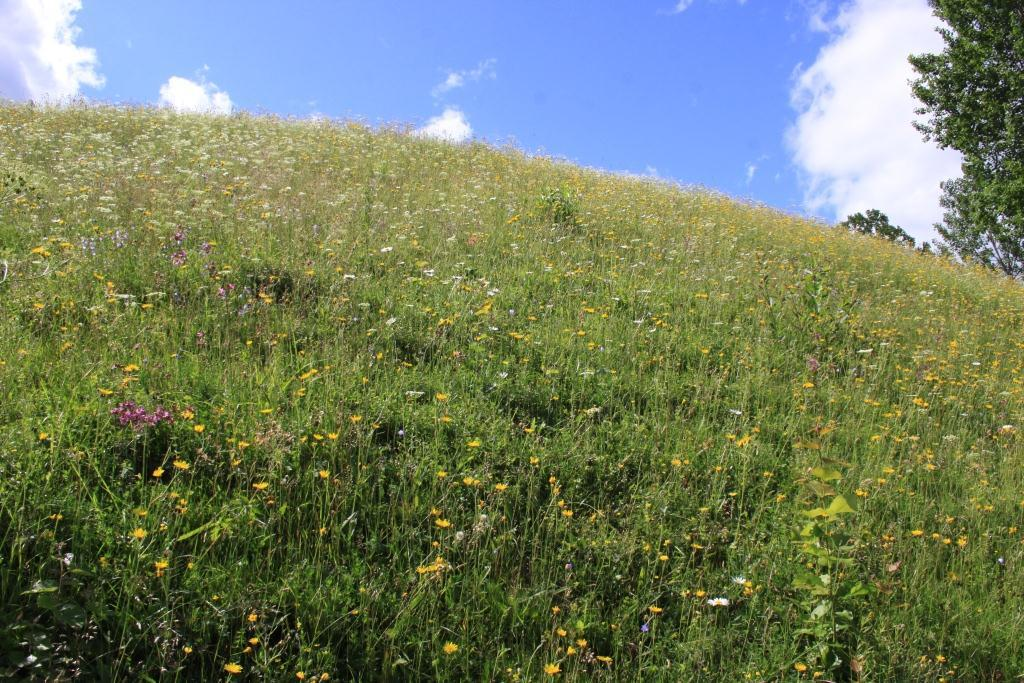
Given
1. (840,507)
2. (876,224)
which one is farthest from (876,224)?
(840,507)

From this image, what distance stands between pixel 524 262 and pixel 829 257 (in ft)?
18.6

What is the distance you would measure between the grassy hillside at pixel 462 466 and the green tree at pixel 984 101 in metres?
11.6

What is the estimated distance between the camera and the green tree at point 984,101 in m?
16.2

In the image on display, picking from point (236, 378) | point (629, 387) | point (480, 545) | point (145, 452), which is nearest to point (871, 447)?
point (629, 387)

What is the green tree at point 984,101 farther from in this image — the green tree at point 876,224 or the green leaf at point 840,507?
the green leaf at point 840,507

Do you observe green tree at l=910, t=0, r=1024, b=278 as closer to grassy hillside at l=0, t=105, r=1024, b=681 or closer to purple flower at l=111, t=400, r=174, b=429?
grassy hillside at l=0, t=105, r=1024, b=681

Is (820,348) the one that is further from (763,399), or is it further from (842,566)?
(842,566)

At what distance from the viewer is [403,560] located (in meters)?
3.17

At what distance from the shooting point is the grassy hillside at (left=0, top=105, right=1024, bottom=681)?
278 cm

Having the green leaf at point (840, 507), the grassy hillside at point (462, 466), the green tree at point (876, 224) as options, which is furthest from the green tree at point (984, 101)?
the green leaf at point (840, 507)

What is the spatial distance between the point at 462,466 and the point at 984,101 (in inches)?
741

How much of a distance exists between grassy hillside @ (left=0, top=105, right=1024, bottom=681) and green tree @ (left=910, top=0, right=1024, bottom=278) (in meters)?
11.6

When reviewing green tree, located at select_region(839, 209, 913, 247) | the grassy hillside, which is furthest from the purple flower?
green tree, located at select_region(839, 209, 913, 247)

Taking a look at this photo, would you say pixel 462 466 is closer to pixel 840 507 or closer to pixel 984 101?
pixel 840 507
